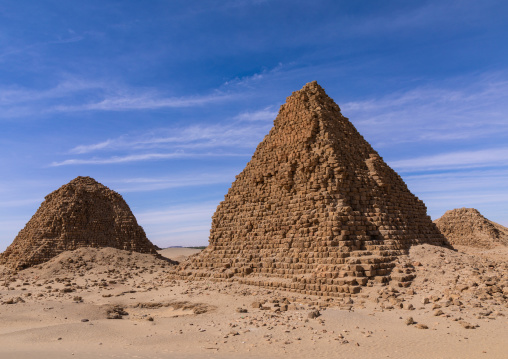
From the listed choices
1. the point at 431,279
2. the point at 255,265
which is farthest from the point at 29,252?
the point at 431,279

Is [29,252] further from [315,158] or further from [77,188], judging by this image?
[315,158]

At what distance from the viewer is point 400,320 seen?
9.99m

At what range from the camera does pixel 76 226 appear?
31.0 m

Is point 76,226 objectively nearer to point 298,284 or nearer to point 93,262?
point 93,262

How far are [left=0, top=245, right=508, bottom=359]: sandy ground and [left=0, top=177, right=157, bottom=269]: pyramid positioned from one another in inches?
537

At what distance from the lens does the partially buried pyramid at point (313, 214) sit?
1396 cm

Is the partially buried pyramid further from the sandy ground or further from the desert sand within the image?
the sandy ground

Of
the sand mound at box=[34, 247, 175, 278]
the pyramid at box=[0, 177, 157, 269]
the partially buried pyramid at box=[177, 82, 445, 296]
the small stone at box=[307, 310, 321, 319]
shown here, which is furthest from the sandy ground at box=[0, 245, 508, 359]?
the pyramid at box=[0, 177, 157, 269]

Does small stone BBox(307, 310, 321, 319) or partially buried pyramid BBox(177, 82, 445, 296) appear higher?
partially buried pyramid BBox(177, 82, 445, 296)

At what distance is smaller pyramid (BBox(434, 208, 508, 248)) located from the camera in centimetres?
3481

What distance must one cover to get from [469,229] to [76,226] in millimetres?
34496

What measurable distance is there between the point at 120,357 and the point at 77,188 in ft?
94.5

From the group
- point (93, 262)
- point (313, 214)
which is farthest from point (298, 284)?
point (93, 262)

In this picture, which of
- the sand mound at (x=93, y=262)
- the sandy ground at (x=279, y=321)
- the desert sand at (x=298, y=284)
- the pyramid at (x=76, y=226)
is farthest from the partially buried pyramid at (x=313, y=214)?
the pyramid at (x=76, y=226)
